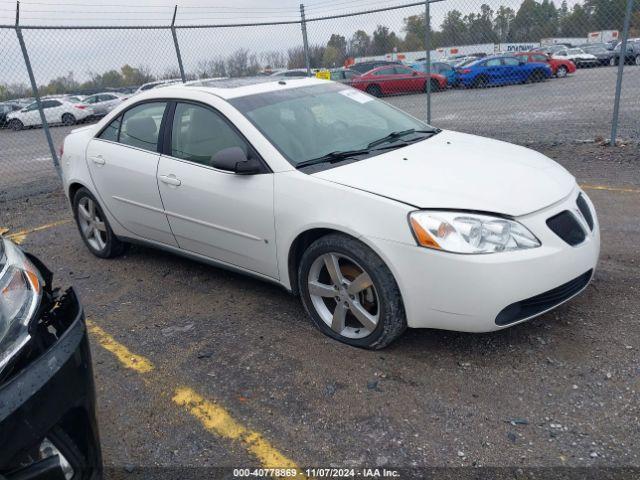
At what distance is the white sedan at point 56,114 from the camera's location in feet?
72.3

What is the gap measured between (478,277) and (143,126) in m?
2.96

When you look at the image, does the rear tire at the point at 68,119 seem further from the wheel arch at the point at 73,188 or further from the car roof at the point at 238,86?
the car roof at the point at 238,86

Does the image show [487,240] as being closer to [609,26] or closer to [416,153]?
[416,153]

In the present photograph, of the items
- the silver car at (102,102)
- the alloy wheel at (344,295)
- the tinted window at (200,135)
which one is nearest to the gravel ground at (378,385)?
the alloy wheel at (344,295)

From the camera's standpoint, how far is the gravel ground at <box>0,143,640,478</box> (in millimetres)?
2492

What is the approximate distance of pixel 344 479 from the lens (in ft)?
7.76

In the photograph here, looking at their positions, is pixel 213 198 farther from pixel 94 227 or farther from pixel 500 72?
pixel 500 72

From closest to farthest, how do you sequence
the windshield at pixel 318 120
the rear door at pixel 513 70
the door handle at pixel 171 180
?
the windshield at pixel 318 120 → the door handle at pixel 171 180 → the rear door at pixel 513 70

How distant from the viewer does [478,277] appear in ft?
8.97

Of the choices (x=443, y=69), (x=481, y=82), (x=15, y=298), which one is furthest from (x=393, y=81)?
(x=15, y=298)

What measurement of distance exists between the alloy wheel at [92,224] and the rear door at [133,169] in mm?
329

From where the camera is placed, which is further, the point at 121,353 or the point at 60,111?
the point at 60,111

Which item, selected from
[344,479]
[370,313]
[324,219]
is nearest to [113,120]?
[324,219]

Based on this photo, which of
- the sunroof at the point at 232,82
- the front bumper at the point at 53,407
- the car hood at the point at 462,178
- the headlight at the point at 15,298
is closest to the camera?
the front bumper at the point at 53,407
